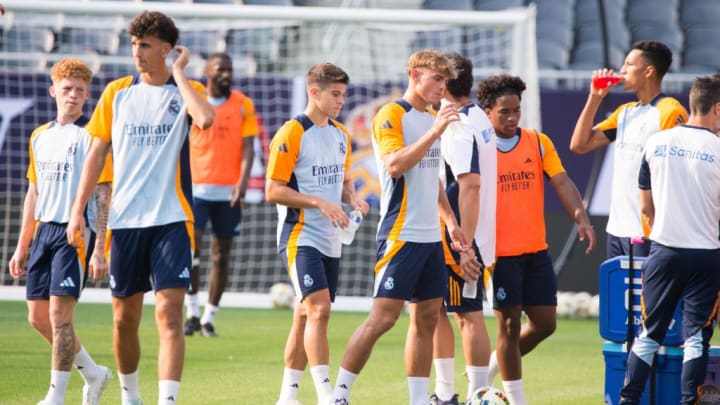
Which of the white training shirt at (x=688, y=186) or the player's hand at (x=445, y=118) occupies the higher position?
the player's hand at (x=445, y=118)

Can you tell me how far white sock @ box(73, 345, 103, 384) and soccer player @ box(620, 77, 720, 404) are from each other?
122 inches

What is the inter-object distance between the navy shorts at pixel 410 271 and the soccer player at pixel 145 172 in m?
1.08

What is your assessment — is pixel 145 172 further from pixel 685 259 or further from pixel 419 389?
pixel 685 259

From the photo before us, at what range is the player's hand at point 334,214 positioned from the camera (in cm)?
642

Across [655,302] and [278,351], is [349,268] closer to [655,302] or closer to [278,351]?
[278,351]

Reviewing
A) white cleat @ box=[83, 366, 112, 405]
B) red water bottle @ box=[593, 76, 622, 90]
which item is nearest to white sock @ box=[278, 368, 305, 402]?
white cleat @ box=[83, 366, 112, 405]

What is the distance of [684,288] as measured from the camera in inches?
257

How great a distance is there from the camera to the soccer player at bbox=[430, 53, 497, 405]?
6.58 meters

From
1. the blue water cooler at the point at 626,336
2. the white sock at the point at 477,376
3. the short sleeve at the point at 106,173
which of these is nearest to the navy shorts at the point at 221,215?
the short sleeve at the point at 106,173

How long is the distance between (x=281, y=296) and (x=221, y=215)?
2.77 metres

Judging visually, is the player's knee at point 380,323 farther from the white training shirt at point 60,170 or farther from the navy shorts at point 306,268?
the white training shirt at point 60,170

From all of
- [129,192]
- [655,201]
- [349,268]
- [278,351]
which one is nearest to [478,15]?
[349,268]

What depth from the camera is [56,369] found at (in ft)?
21.4

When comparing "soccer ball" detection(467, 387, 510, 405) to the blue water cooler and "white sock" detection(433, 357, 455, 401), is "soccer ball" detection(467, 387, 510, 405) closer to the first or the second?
"white sock" detection(433, 357, 455, 401)
